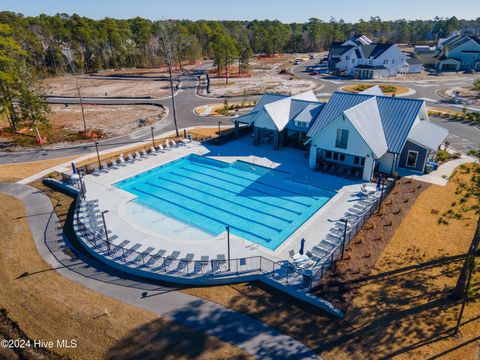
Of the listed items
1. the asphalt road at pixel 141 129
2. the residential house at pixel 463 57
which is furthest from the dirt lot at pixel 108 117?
the residential house at pixel 463 57

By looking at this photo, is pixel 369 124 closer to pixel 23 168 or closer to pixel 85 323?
pixel 85 323

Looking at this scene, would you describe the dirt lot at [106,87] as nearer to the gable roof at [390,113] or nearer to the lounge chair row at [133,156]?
the lounge chair row at [133,156]

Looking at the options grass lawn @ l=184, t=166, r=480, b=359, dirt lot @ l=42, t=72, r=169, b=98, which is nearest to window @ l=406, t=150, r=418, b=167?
grass lawn @ l=184, t=166, r=480, b=359

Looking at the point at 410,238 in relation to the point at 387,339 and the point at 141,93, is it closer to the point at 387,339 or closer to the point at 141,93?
the point at 387,339

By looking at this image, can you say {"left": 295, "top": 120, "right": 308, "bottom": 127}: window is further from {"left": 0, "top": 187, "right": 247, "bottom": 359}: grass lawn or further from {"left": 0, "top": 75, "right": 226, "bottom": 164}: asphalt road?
{"left": 0, "top": 187, "right": 247, "bottom": 359}: grass lawn

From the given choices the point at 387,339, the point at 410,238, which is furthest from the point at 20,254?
the point at 410,238
